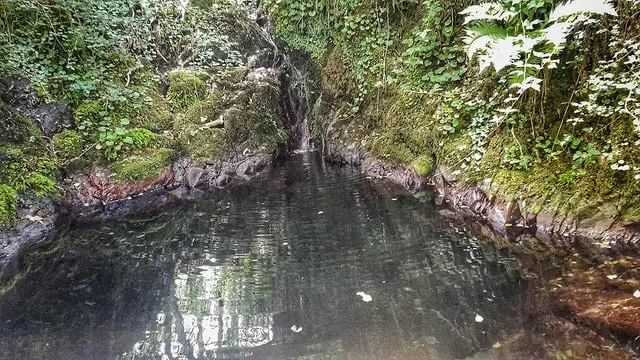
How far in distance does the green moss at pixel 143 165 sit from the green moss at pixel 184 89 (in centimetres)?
120

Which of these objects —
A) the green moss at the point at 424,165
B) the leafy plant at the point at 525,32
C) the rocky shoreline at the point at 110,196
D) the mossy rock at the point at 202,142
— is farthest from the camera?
the mossy rock at the point at 202,142

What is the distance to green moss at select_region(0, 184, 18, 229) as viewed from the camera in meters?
4.77

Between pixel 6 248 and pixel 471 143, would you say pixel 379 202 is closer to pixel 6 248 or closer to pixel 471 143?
pixel 471 143

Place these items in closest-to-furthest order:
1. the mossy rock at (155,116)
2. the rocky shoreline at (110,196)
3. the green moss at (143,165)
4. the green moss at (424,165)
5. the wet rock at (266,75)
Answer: the rocky shoreline at (110,196), the green moss at (424,165), the green moss at (143,165), the mossy rock at (155,116), the wet rock at (266,75)

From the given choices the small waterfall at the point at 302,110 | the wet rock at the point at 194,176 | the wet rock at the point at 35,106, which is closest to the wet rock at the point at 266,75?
the small waterfall at the point at 302,110

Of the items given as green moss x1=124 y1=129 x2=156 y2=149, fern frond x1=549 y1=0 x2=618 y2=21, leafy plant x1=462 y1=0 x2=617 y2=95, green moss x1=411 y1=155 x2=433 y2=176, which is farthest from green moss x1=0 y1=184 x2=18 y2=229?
fern frond x1=549 y1=0 x2=618 y2=21

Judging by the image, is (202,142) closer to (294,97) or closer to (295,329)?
(294,97)

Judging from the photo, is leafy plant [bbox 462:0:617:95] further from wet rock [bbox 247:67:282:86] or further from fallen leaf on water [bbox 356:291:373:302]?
wet rock [bbox 247:67:282:86]

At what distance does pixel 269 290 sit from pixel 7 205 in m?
3.72

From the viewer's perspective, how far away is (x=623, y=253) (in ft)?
11.6

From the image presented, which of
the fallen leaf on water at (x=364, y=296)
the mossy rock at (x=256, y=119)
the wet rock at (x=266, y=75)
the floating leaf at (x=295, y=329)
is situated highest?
the wet rock at (x=266, y=75)

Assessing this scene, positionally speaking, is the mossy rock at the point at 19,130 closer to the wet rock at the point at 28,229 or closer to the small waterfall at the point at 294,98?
the wet rock at the point at 28,229

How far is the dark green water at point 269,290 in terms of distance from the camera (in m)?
2.93

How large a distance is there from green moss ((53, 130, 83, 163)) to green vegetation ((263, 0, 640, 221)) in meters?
4.75
